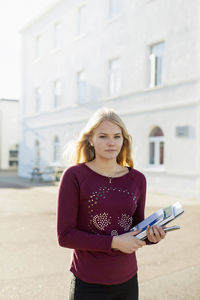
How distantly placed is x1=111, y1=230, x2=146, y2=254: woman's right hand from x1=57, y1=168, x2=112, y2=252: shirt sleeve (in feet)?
0.10

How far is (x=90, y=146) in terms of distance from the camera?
7.19ft

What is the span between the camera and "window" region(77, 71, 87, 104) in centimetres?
2003

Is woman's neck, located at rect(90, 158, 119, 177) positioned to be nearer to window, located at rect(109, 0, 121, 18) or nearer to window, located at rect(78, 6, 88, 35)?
window, located at rect(109, 0, 121, 18)

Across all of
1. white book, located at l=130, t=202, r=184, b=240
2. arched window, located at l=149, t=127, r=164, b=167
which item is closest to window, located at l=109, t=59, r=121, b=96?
arched window, located at l=149, t=127, r=164, b=167

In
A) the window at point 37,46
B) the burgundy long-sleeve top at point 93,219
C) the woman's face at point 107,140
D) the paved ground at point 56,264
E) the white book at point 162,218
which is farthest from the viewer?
the window at point 37,46

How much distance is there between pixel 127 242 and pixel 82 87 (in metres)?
19.0

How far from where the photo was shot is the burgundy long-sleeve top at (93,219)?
1874 millimetres

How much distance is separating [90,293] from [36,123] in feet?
78.0

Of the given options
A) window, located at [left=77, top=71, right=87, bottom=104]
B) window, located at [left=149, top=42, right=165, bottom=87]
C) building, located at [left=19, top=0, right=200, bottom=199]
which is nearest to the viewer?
building, located at [left=19, top=0, right=200, bottom=199]

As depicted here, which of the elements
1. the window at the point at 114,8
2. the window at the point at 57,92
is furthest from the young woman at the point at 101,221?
the window at the point at 57,92

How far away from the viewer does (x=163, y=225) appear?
71.1 inches

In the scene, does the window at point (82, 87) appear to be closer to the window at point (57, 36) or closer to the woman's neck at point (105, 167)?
the window at point (57, 36)

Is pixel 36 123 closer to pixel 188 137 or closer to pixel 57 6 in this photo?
pixel 57 6

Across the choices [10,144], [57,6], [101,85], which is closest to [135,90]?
[101,85]
